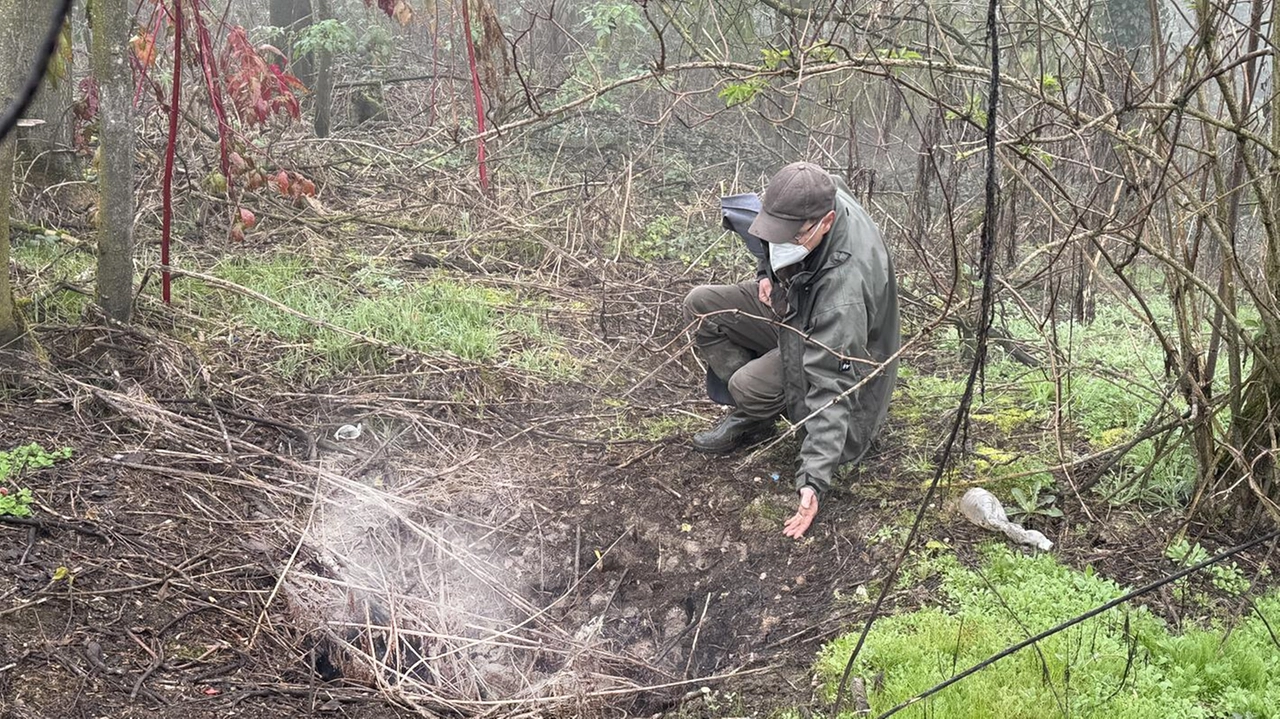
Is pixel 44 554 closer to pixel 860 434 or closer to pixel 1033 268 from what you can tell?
pixel 860 434

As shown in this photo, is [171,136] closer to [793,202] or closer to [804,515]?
[793,202]

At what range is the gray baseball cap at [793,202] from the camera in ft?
12.9

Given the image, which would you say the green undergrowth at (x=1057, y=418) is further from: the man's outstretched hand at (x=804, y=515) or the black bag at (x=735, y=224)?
the black bag at (x=735, y=224)

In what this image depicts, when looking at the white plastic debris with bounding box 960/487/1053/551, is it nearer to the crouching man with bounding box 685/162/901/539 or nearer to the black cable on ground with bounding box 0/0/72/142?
the crouching man with bounding box 685/162/901/539

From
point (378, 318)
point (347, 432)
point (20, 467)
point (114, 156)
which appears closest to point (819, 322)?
point (347, 432)

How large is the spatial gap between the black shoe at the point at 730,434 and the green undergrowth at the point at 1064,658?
4.85 ft

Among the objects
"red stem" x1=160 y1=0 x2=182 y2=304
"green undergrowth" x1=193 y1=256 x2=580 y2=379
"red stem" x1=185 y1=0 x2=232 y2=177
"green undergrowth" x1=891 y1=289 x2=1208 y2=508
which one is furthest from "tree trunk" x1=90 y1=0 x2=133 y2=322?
"green undergrowth" x1=891 y1=289 x2=1208 y2=508

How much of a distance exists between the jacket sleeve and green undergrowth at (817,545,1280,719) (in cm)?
69

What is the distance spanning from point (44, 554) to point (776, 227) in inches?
115

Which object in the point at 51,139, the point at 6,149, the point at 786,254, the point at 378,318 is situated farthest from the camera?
the point at 51,139

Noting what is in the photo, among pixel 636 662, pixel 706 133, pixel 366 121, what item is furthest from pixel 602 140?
pixel 636 662

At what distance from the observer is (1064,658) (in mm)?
2990

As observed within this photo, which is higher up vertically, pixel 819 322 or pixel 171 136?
pixel 171 136

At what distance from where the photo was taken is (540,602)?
13.6 ft
